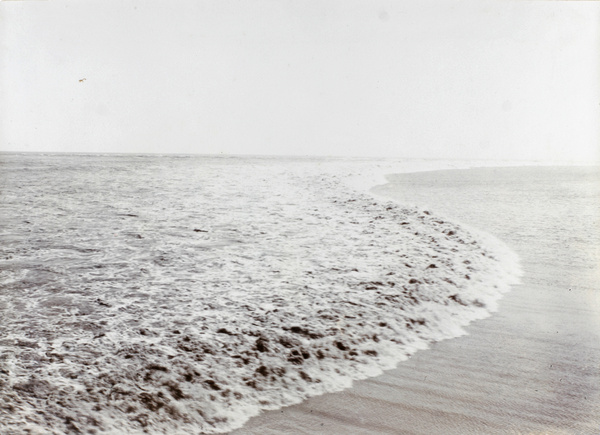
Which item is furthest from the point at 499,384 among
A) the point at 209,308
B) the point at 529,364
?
the point at 209,308

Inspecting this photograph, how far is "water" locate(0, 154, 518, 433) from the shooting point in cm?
261

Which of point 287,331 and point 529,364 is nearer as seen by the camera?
point 529,364

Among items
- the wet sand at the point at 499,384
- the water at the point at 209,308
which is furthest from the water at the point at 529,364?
the water at the point at 209,308

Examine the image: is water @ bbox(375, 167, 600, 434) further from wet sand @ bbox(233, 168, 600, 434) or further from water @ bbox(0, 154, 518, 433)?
water @ bbox(0, 154, 518, 433)

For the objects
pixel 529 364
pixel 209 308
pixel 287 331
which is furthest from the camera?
pixel 209 308

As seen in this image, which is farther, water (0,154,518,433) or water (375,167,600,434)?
water (0,154,518,433)

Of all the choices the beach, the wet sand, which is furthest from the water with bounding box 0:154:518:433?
the wet sand

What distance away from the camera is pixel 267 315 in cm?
375

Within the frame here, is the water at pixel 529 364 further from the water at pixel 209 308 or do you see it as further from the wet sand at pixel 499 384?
the water at pixel 209 308

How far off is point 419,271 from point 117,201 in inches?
275

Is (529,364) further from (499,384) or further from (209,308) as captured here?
(209,308)

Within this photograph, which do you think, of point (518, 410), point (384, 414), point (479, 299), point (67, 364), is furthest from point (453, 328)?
point (67, 364)

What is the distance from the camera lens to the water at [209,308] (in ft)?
8.57

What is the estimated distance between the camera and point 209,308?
386cm
